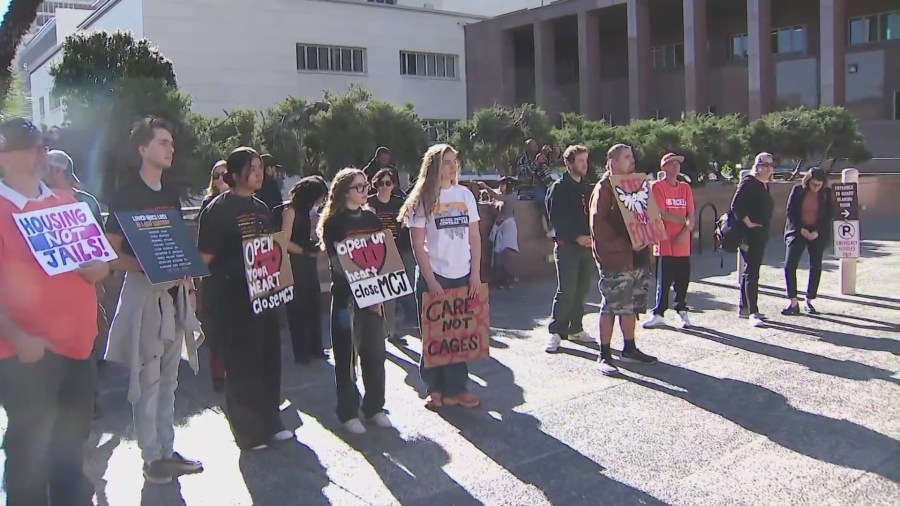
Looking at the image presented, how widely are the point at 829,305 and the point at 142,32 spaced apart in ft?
123

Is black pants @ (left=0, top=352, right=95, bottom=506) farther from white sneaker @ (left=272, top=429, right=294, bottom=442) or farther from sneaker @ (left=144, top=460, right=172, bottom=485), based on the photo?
white sneaker @ (left=272, top=429, right=294, bottom=442)

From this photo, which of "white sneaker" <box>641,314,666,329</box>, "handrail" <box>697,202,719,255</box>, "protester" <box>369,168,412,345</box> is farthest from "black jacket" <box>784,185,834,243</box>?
"handrail" <box>697,202,719,255</box>

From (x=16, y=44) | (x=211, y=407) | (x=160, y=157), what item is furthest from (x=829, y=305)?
(x=16, y=44)

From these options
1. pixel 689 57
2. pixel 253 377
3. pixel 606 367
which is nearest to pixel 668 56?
pixel 689 57

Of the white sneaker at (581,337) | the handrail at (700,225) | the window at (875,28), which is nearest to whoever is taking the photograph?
the white sneaker at (581,337)

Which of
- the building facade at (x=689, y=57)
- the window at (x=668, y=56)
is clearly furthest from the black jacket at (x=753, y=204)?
the window at (x=668, y=56)

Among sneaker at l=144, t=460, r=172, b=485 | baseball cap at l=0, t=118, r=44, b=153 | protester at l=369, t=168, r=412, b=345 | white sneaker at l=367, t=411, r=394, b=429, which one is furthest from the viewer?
protester at l=369, t=168, r=412, b=345

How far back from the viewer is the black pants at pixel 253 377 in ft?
17.0

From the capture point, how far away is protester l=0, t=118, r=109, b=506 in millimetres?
3490

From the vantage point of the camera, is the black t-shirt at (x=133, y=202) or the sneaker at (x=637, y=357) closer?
the black t-shirt at (x=133, y=202)

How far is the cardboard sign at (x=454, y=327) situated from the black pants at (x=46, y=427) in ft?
8.58

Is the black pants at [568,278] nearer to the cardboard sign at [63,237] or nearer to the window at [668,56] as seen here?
the cardboard sign at [63,237]

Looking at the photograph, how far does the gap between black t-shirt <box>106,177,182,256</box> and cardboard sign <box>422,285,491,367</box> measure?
198 centimetres

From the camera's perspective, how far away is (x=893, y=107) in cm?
4162
